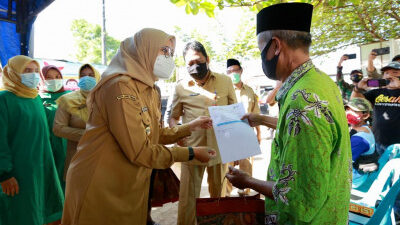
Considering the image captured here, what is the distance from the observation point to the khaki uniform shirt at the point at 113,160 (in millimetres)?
1692

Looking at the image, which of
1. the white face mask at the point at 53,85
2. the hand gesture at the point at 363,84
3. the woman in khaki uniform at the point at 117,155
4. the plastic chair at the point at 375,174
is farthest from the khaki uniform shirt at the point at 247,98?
the woman in khaki uniform at the point at 117,155

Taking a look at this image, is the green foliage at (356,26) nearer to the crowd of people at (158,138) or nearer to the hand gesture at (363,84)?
the hand gesture at (363,84)

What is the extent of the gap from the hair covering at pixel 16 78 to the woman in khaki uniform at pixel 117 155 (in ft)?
5.69

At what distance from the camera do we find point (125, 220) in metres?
1.79

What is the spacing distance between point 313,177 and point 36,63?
11.1ft

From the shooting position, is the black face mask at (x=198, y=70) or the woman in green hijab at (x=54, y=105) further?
the woman in green hijab at (x=54, y=105)

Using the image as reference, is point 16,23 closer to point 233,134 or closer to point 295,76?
point 233,134

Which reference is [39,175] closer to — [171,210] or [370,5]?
[171,210]

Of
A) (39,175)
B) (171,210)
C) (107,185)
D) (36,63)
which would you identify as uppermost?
(36,63)

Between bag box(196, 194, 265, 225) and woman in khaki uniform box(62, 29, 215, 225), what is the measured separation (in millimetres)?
444

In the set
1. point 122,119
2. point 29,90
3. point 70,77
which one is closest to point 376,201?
point 122,119

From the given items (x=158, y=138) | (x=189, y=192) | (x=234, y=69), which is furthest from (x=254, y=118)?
(x=234, y=69)

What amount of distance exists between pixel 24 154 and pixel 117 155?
1.77 m

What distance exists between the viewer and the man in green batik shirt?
1.09 m
